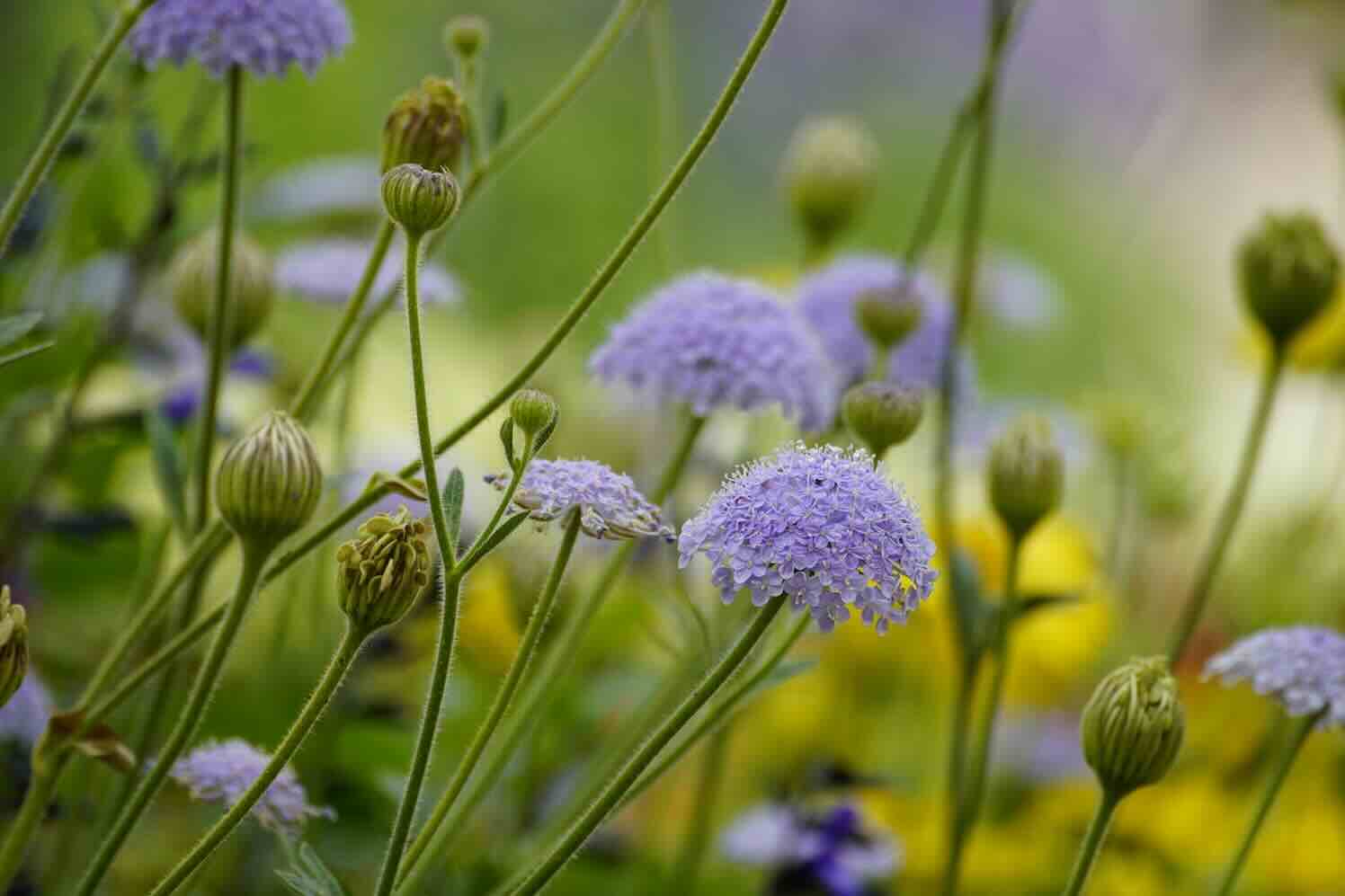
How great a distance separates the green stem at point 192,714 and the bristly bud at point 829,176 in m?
0.44

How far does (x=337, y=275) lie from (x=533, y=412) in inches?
14.5

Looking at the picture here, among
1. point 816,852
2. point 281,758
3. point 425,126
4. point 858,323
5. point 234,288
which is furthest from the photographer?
point 816,852

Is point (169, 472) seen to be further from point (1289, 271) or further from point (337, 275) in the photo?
point (1289, 271)

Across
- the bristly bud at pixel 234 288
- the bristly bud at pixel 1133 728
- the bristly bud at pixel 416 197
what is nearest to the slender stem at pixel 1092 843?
the bristly bud at pixel 1133 728

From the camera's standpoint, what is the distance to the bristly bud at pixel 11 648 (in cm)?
37

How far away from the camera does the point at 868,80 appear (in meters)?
2.90

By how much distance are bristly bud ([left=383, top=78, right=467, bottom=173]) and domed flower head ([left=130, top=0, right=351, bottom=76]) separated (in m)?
0.05

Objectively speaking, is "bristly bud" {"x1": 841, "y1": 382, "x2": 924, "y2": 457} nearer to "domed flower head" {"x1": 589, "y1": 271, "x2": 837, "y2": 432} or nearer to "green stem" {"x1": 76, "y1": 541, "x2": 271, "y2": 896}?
"domed flower head" {"x1": 589, "y1": 271, "x2": 837, "y2": 432}

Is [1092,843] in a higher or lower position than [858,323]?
lower

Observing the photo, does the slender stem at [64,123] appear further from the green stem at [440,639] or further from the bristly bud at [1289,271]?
the bristly bud at [1289,271]

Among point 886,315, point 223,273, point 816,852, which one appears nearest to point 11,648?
point 223,273

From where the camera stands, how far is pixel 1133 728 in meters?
0.44

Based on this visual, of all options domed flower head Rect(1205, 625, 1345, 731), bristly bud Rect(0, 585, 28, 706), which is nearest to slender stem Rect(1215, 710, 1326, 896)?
domed flower head Rect(1205, 625, 1345, 731)

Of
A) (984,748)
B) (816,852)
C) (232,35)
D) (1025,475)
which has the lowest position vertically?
(816,852)
